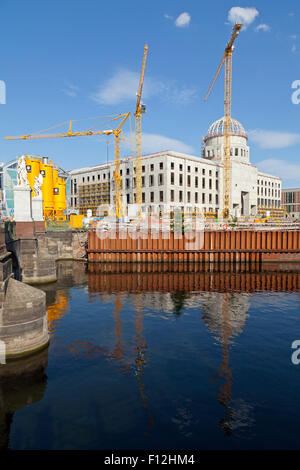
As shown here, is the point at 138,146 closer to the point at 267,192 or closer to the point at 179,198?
the point at 179,198

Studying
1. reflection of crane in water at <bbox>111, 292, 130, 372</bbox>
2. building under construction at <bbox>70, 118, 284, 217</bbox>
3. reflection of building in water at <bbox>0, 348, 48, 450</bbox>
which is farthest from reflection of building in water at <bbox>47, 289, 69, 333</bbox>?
building under construction at <bbox>70, 118, 284, 217</bbox>

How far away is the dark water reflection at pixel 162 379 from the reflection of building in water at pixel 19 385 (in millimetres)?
71

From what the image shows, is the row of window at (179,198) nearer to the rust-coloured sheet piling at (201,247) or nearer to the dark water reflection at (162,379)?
the rust-coloured sheet piling at (201,247)

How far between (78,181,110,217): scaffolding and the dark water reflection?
8567cm

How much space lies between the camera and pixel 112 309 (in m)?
27.2

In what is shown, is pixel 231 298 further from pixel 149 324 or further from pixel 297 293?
pixel 149 324

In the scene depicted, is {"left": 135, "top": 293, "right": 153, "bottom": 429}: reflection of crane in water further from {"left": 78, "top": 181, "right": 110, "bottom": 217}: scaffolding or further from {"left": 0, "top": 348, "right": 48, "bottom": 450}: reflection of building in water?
{"left": 78, "top": 181, "right": 110, "bottom": 217}: scaffolding

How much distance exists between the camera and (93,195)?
118m

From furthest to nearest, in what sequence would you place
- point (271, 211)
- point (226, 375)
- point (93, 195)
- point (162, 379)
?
point (271, 211), point (93, 195), point (226, 375), point (162, 379)

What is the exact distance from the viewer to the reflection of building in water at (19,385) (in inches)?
496

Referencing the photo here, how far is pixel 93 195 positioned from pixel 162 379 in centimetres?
10733

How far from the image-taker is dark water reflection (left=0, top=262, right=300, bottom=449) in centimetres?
1157

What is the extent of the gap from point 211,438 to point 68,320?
15802 millimetres

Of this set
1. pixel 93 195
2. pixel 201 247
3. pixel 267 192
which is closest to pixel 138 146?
pixel 93 195
